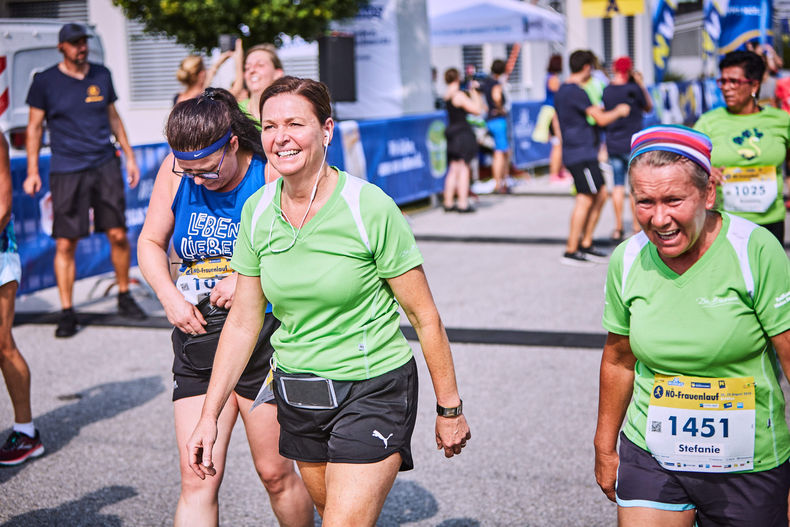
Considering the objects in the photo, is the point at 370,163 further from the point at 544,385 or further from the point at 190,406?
the point at 190,406

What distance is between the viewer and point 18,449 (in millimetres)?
5055

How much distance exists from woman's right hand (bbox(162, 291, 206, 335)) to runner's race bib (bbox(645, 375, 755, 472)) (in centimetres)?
157

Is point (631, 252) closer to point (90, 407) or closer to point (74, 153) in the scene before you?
point (90, 407)

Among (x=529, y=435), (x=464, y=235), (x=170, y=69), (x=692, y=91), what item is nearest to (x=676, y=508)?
(x=529, y=435)

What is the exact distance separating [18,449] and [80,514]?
856mm

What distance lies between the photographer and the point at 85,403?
19.9 feet

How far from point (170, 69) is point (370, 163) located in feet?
30.9

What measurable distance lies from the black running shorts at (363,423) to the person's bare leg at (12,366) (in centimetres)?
250

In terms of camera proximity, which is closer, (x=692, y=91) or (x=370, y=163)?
(x=370, y=163)

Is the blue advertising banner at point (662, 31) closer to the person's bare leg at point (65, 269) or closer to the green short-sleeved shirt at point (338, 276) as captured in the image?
the person's bare leg at point (65, 269)

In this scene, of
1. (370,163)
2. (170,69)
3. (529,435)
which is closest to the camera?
(529,435)

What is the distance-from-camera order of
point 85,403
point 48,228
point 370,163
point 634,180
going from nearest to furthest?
point 634,180
point 85,403
point 48,228
point 370,163

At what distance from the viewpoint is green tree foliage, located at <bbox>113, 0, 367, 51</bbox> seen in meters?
13.2

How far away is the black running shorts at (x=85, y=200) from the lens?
766cm
